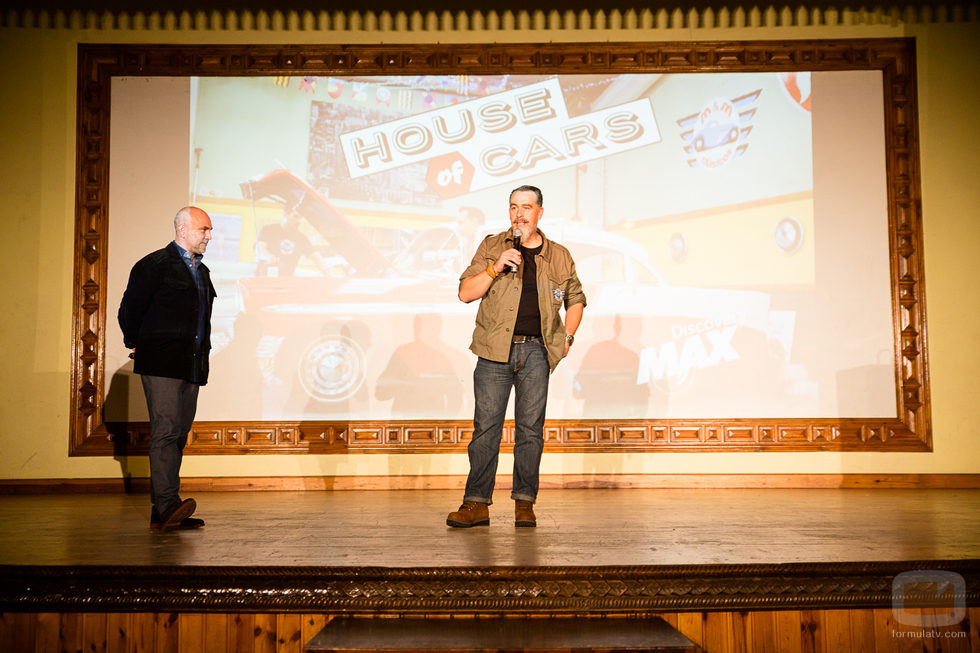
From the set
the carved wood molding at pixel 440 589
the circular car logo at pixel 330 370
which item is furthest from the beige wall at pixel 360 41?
the carved wood molding at pixel 440 589

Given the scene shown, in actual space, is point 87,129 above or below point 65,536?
above

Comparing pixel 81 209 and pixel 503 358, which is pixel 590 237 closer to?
pixel 503 358

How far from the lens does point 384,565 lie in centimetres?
235

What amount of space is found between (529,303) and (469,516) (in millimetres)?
921

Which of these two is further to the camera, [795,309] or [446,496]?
[795,309]

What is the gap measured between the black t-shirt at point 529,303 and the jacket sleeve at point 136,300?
1.55 m

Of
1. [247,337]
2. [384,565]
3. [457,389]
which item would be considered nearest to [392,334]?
[457,389]

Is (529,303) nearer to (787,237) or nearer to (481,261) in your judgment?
(481,261)

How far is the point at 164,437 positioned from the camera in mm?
3193

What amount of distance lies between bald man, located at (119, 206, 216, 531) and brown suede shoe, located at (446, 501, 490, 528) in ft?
3.55

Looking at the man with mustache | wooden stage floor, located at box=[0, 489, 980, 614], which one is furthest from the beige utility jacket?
wooden stage floor, located at box=[0, 489, 980, 614]

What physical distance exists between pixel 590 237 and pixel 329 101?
1990 millimetres

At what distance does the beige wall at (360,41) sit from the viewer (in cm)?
503

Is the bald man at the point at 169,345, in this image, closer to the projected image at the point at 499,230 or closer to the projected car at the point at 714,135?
the projected image at the point at 499,230
